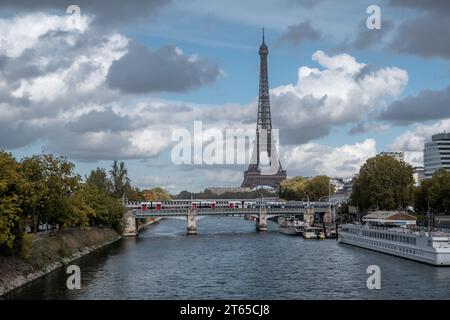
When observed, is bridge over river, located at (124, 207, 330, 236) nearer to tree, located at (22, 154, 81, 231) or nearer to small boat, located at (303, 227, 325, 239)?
small boat, located at (303, 227, 325, 239)

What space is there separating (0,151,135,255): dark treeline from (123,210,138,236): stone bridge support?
754 centimetres

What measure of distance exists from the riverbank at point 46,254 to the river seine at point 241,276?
1212mm

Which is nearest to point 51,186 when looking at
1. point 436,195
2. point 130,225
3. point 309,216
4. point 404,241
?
point 404,241

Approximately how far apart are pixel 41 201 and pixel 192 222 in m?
73.1

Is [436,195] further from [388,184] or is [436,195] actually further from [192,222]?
[192,222]

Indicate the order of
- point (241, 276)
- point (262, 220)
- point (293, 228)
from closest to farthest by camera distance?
point (241, 276), point (293, 228), point (262, 220)

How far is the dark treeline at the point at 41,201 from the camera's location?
5738cm

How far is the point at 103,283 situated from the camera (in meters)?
63.3

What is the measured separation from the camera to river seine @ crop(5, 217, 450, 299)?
185 ft

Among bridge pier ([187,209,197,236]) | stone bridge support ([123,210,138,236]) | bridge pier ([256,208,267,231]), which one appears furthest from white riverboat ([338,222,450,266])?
stone bridge support ([123,210,138,236])

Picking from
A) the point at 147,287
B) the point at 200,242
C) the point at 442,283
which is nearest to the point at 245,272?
the point at 147,287

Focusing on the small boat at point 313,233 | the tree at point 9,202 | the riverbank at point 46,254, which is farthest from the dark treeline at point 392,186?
the tree at point 9,202

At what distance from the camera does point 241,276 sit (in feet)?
223
